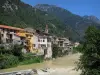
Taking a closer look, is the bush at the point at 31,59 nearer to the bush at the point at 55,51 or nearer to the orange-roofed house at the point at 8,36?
the orange-roofed house at the point at 8,36

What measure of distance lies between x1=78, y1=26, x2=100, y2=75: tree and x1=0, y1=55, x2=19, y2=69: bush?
25968mm

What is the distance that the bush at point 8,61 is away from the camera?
134 feet

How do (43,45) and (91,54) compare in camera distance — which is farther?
(43,45)

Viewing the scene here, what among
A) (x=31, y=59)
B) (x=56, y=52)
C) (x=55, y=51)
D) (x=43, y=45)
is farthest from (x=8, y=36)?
(x=56, y=52)

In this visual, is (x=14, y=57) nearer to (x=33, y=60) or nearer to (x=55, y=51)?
(x=33, y=60)

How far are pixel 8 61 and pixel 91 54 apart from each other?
28.2 metres

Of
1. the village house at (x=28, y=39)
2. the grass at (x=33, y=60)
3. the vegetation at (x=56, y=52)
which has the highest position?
the village house at (x=28, y=39)

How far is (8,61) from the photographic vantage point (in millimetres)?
42344

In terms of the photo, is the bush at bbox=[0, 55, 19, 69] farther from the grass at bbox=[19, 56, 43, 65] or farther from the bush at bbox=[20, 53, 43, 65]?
the bush at bbox=[20, 53, 43, 65]

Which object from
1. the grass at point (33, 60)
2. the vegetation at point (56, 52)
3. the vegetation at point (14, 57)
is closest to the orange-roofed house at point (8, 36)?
the vegetation at point (14, 57)

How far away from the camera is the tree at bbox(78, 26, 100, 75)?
15.2 m

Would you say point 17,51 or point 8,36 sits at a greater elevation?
point 8,36

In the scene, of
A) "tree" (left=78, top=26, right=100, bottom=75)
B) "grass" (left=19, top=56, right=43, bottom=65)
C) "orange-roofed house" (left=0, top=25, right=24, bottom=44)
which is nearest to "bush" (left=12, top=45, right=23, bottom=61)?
"grass" (left=19, top=56, right=43, bottom=65)

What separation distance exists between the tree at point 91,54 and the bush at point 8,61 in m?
26.0
